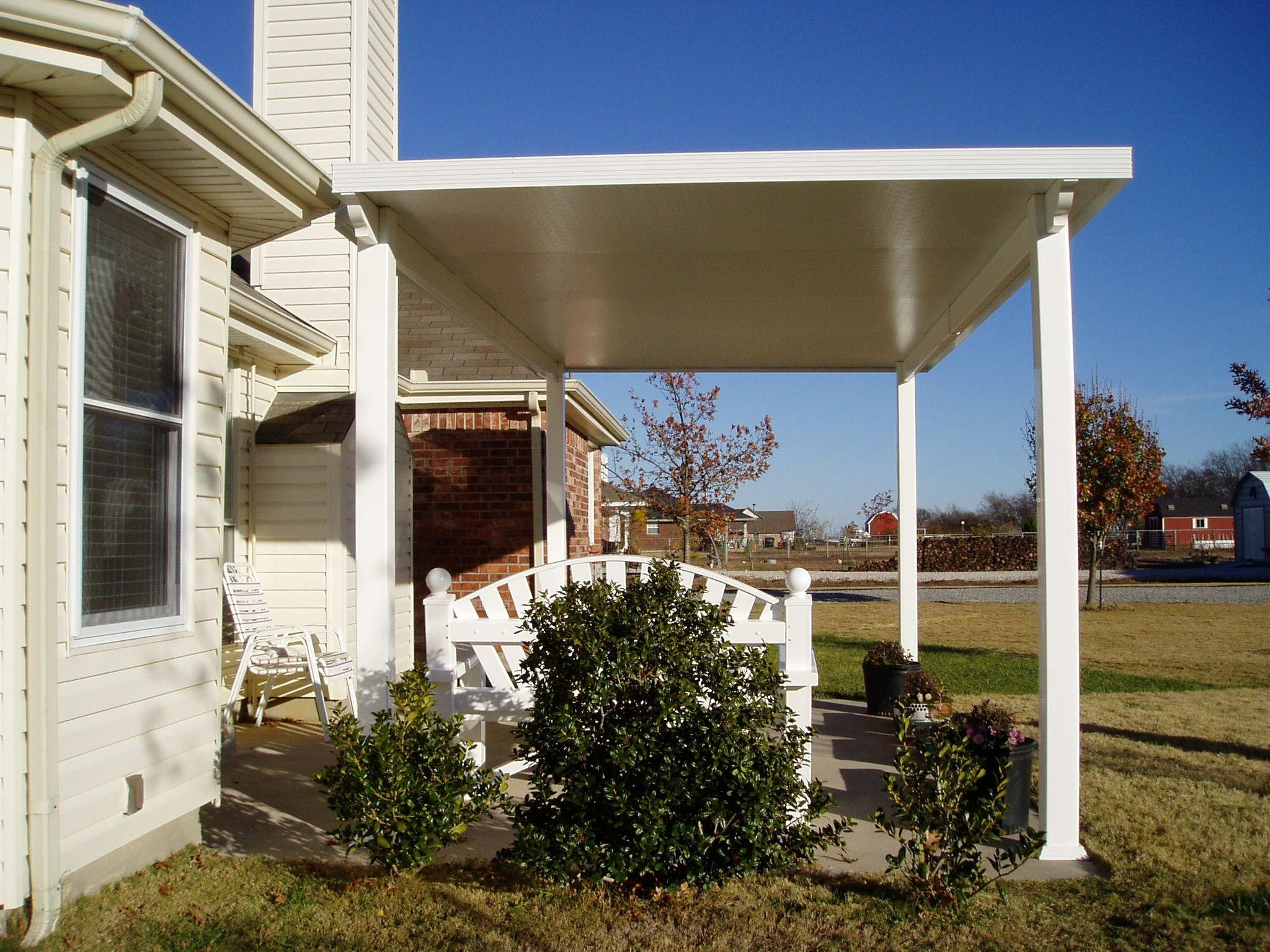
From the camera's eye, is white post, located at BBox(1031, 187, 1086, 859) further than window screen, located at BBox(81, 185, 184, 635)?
Yes

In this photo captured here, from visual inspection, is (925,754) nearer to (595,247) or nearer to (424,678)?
(424,678)

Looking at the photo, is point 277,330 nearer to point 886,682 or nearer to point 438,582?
point 438,582

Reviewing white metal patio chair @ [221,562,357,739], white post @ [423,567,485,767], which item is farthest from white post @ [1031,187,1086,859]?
white metal patio chair @ [221,562,357,739]

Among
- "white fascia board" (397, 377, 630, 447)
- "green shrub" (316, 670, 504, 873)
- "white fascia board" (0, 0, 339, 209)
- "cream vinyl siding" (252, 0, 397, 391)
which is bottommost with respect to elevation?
"green shrub" (316, 670, 504, 873)

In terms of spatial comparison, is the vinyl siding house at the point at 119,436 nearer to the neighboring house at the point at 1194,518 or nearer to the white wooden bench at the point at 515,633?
the white wooden bench at the point at 515,633

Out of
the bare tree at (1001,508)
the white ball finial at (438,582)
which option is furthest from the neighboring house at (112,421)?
the bare tree at (1001,508)

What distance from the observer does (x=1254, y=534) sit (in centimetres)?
3378

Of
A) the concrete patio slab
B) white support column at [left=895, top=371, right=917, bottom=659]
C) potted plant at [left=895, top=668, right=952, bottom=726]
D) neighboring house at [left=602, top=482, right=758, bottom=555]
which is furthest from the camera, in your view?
neighboring house at [left=602, top=482, right=758, bottom=555]

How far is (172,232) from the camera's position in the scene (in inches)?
150

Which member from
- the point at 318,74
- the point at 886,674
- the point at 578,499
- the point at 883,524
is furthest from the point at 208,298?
the point at 883,524

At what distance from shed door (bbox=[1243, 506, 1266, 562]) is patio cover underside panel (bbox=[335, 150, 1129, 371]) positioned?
108 feet

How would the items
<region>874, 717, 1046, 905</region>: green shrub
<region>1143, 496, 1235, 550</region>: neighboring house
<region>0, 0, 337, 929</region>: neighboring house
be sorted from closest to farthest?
1. <region>0, 0, 337, 929</region>: neighboring house
2. <region>874, 717, 1046, 905</region>: green shrub
3. <region>1143, 496, 1235, 550</region>: neighboring house

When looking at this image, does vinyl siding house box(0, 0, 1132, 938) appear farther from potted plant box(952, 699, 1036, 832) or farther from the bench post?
the bench post

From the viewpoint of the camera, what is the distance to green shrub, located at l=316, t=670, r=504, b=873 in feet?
10.9
